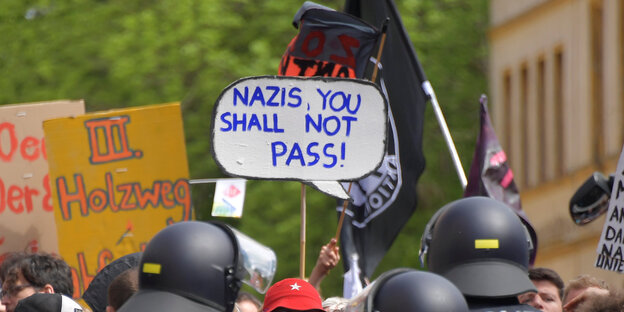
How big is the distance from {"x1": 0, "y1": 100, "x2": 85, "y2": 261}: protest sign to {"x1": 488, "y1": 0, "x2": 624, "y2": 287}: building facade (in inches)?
402

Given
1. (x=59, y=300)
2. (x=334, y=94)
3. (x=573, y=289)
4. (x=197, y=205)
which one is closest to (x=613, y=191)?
(x=573, y=289)

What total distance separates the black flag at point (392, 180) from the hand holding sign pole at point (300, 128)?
73.6 inches

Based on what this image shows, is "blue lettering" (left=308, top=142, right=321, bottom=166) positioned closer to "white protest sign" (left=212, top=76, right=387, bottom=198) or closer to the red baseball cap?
"white protest sign" (left=212, top=76, right=387, bottom=198)

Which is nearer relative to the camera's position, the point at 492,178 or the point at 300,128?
the point at 300,128

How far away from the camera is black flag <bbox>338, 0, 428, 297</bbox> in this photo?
9125 mm

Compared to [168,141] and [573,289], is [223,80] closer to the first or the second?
[168,141]

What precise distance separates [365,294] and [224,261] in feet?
1.58

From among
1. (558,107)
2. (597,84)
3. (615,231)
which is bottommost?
(558,107)

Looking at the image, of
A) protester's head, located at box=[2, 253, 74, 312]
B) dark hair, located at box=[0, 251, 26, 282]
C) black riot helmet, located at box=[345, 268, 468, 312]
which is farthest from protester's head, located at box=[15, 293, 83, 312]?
black riot helmet, located at box=[345, 268, 468, 312]

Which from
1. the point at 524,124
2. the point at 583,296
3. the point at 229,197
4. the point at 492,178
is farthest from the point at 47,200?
the point at 524,124

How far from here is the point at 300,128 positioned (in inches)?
279

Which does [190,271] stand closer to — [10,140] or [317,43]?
[317,43]

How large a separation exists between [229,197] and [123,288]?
5.12 metres

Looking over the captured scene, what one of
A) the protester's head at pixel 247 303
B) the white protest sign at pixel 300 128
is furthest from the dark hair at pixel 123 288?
the protester's head at pixel 247 303
